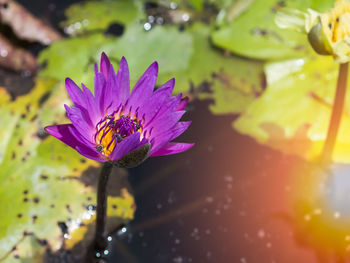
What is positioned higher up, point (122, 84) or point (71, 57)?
point (122, 84)

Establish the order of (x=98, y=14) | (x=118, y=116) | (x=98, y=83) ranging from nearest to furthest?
(x=98, y=83) → (x=118, y=116) → (x=98, y=14)

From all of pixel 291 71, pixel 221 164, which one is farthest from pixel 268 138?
pixel 291 71

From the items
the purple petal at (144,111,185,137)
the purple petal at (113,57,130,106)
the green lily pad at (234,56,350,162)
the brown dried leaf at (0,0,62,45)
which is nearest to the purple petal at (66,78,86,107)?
the purple petal at (113,57,130,106)

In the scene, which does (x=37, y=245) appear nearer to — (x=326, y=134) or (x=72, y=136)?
(x=72, y=136)

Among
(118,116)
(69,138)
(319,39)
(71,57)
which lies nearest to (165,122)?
(118,116)

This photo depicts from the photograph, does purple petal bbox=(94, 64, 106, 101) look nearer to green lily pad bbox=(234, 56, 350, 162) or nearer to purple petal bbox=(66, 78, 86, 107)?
purple petal bbox=(66, 78, 86, 107)

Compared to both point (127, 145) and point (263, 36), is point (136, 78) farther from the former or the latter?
point (127, 145)

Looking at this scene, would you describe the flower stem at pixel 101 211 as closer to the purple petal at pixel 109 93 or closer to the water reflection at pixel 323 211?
the purple petal at pixel 109 93
